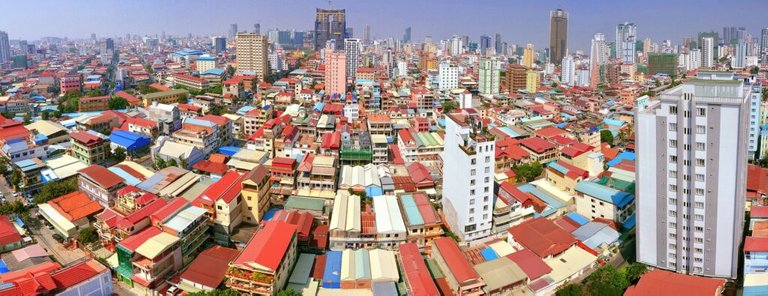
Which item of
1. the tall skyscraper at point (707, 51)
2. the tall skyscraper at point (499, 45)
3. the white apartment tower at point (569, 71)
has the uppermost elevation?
the tall skyscraper at point (499, 45)

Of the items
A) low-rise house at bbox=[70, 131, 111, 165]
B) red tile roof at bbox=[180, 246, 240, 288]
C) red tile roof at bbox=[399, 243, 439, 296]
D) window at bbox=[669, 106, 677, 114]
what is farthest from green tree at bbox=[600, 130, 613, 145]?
low-rise house at bbox=[70, 131, 111, 165]

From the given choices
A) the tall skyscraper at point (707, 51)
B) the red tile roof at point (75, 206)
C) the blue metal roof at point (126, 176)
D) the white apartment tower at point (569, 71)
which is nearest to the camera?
the red tile roof at point (75, 206)

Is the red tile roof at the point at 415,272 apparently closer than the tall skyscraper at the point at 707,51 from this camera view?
Yes

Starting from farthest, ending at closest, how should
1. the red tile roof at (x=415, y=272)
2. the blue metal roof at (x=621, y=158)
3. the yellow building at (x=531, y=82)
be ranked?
the yellow building at (x=531, y=82), the blue metal roof at (x=621, y=158), the red tile roof at (x=415, y=272)

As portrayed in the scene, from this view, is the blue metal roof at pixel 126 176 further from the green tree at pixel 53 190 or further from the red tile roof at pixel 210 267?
the red tile roof at pixel 210 267

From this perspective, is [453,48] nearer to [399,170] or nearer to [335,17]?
[335,17]

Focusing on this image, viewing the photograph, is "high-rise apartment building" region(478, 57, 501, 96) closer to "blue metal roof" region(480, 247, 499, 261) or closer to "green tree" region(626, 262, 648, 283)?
"blue metal roof" region(480, 247, 499, 261)

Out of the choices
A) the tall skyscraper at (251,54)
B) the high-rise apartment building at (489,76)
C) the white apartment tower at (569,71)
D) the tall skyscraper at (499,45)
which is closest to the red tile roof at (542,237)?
the high-rise apartment building at (489,76)

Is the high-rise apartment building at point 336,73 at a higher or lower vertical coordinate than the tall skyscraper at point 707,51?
lower
